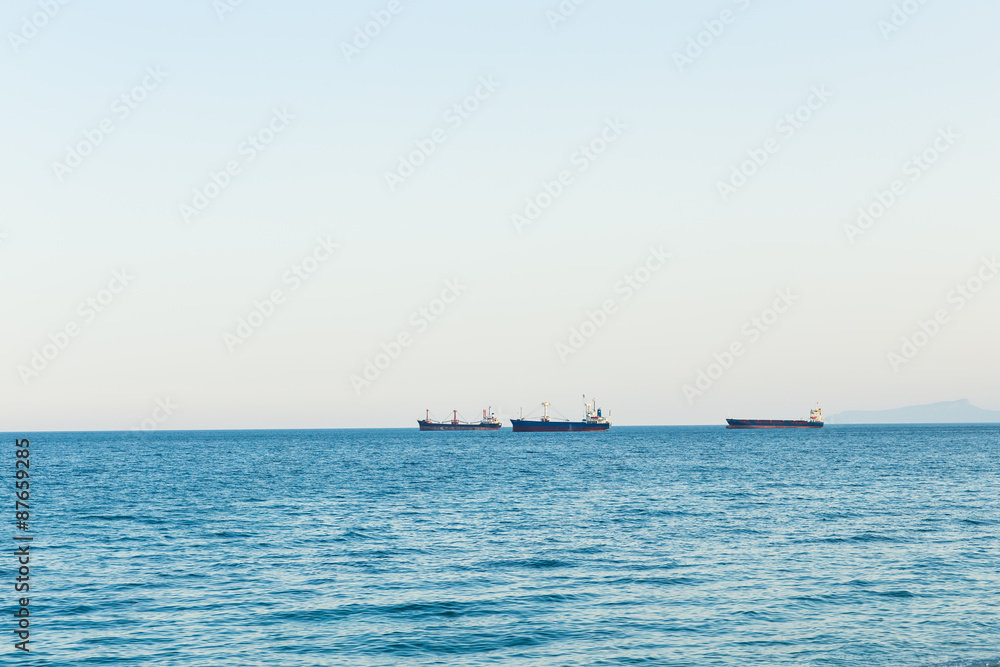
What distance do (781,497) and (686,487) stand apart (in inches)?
491

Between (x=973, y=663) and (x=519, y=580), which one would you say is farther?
(x=519, y=580)

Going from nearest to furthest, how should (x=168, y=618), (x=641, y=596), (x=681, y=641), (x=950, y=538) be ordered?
(x=681, y=641), (x=168, y=618), (x=641, y=596), (x=950, y=538)

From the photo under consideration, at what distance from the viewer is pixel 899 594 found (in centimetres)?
3356

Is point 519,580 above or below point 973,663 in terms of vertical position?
below

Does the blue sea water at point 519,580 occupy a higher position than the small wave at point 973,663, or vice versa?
the small wave at point 973,663

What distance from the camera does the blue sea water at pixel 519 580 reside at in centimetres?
2712

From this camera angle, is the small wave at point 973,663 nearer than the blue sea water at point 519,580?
Yes

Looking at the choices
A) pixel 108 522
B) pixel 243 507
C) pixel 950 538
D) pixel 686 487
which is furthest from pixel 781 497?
pixel 108 522

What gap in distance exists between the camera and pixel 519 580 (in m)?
36.6

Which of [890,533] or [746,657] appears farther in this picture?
[890,533]

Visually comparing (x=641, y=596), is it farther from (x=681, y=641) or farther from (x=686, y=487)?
(x=686, y=487)

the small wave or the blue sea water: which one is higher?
the small wave

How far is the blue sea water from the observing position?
27125 mm

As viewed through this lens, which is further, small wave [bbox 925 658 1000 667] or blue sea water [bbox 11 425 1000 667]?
blue sea water [bbox 11 425 1000 667]
